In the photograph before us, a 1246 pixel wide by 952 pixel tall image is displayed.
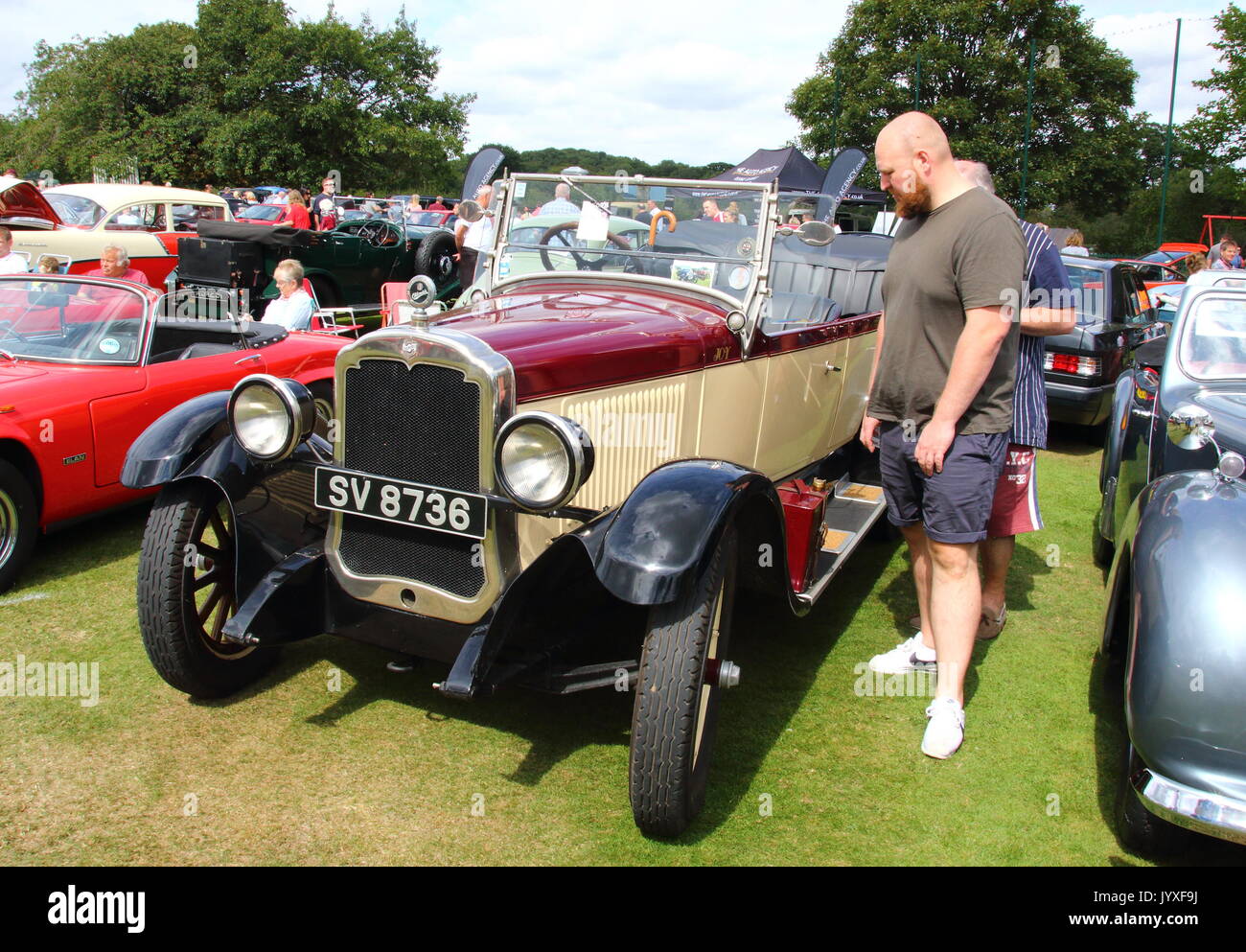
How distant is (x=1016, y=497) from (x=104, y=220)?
37.9 ft

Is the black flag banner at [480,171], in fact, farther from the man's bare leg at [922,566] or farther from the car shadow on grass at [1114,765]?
the car shadow on grass at [1114,765]

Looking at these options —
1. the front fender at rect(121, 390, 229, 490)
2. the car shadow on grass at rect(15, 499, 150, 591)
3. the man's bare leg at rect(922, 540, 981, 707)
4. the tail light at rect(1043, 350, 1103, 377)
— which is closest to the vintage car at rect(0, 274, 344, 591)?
the car shadow on grass at rect(15, 499, 150, 591)

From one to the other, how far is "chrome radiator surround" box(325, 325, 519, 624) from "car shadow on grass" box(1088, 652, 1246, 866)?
196 cm

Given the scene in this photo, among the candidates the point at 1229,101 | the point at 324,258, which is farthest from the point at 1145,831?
the point at 1229,101

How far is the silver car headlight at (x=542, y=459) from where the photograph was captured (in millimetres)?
2604

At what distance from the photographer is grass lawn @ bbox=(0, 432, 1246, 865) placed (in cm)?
269

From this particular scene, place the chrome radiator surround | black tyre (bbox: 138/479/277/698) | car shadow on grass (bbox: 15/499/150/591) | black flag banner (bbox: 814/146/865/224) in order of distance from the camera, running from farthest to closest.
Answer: black flag banner (bbox: 814/146/865/224)
car shadow on grass (bbox: 15/499/150/591)
black tyre (bbox: 138/479/277/698)
the chrome radiator surround

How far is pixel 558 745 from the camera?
3223 millimetres

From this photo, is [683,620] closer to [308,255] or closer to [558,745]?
[558,745]

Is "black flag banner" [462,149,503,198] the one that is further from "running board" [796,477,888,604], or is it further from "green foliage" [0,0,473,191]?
"green foliage" [0,0,473,191]

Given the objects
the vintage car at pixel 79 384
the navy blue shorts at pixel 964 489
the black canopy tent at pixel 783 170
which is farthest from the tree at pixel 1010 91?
the navy blue shorts at pixel 964 489

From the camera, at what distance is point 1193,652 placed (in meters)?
2.34

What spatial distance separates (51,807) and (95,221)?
1072cm

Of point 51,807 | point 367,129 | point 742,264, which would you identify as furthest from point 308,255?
point 367,129
